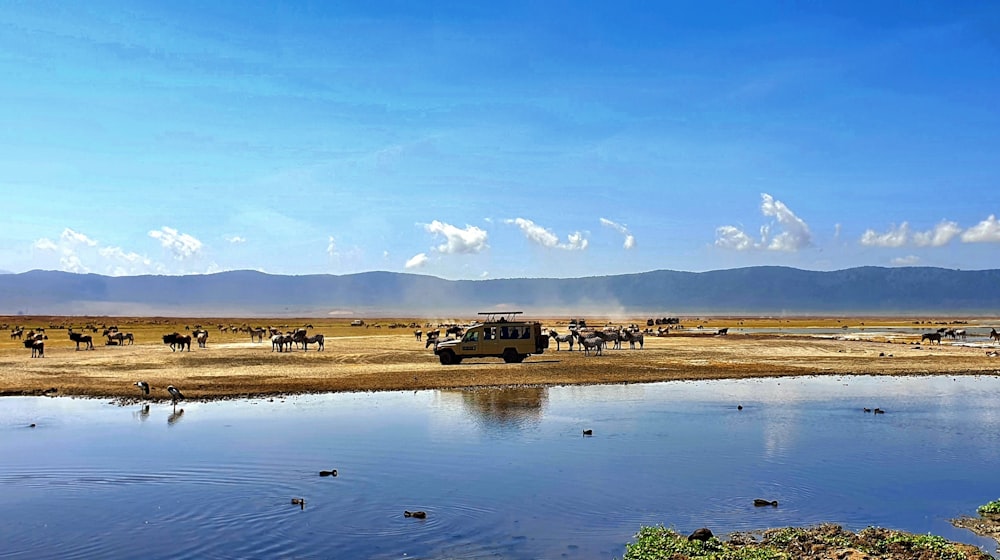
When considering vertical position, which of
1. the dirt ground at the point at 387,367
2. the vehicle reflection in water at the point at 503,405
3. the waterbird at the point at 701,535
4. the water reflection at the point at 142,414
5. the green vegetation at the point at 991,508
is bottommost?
the green vegetation at the point at 991,508

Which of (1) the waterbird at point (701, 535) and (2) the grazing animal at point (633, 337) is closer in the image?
(1) the waterbird at point (701, 535)

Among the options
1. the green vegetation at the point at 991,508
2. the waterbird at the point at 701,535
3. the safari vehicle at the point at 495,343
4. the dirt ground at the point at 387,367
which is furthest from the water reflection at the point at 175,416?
the green vegetation at the point at 991,508

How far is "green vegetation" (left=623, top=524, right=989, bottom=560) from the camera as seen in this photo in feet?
34.0

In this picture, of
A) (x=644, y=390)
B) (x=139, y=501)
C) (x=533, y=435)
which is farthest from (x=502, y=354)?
(x=139, y=501)

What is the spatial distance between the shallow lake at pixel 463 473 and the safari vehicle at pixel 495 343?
535 inches

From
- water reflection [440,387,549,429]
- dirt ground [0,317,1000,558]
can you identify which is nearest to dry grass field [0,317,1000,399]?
dirt ground [0,317,1000,558]

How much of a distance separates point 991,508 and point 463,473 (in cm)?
905

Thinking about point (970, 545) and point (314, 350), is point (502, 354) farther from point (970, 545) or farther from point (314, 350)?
point (970, 545)

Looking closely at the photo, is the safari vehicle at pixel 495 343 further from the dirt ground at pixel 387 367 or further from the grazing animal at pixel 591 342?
the grazing animal at pixel 591 342

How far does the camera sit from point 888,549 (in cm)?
1068

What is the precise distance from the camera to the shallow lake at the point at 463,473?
11906 millimetres

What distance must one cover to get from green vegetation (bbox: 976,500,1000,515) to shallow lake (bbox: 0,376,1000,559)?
→ 0.93 ft

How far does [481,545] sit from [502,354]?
28.8 metres

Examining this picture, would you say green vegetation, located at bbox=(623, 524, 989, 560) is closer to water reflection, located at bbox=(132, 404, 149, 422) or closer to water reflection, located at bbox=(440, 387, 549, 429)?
water reflection, located at bbox=(440, 387, 549, 429)
